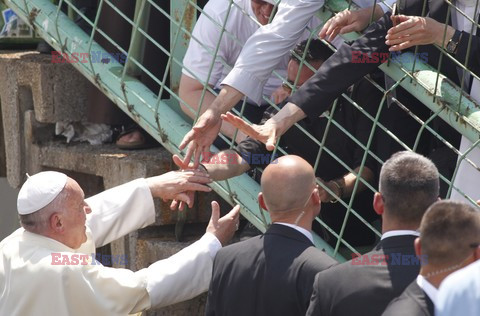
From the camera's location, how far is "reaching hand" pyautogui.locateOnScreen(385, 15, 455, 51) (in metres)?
4.18

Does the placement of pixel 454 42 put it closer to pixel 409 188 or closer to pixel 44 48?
pixel 409 188

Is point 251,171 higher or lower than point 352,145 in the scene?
lower

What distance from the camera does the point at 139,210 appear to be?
16.0 feet

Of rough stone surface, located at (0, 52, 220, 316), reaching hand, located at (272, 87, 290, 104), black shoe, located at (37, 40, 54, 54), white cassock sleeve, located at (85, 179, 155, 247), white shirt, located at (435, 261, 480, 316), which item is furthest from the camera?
black shoe, located at (37, 40, 54, 54)

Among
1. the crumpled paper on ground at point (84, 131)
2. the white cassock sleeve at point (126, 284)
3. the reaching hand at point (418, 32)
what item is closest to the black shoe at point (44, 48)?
the crumpled paper on ground at point (84, 131)

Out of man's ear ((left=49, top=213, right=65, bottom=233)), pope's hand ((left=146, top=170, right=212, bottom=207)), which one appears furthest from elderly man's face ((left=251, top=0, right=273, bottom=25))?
man's ear ((left=49, top=213, right=65, bottom=233))

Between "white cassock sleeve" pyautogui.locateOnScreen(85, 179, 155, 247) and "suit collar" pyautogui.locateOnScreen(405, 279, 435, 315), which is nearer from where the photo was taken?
"suit collar" pyautogui.locateOnScreen(405, 279, 435, 315)

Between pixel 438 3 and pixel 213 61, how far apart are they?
1129 mm

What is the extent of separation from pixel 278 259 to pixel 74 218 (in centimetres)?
103

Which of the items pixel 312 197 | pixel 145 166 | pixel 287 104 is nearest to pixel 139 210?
pixel 145 166

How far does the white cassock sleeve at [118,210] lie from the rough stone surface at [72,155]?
503 millimetres

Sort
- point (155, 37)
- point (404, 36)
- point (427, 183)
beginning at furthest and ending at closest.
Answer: point (155, 37), point (404, 36), point (427, 183)

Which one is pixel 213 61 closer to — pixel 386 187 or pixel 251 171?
pixel 251 171

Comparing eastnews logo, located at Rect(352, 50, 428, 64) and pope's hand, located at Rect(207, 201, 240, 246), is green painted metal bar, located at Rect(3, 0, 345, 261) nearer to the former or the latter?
pope's hand, located at Rect(207, 201, 240, 246)
